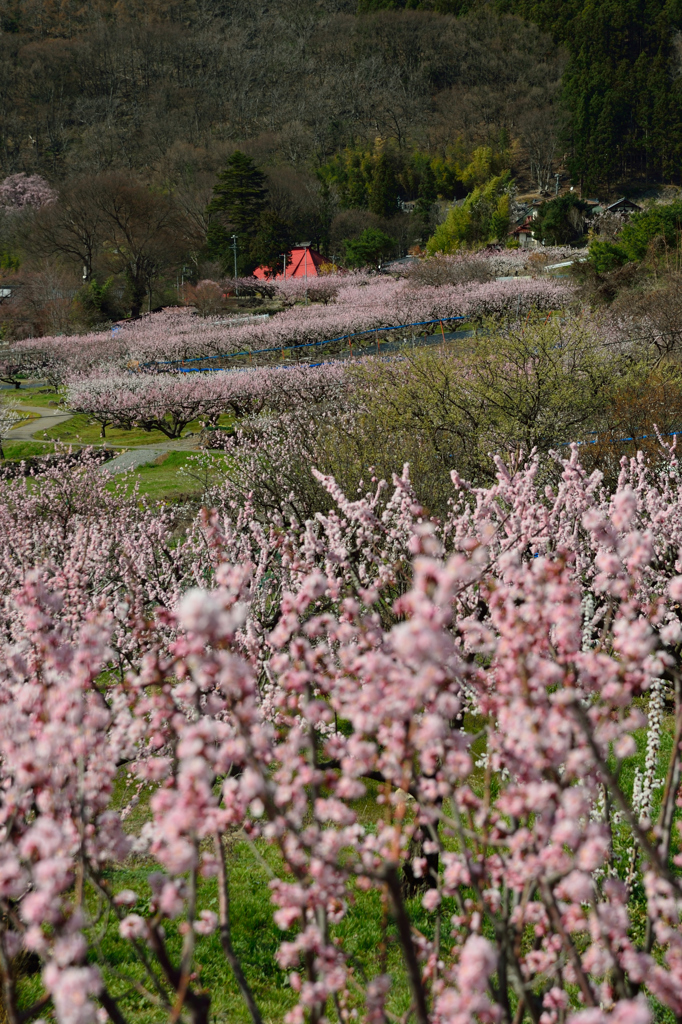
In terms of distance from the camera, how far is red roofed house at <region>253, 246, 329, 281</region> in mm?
59438

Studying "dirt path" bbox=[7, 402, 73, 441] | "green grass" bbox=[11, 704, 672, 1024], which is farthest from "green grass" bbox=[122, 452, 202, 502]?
"green grass" bbox=[11, 704, 672, 1024]

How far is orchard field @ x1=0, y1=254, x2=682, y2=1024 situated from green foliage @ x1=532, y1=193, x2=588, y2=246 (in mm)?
48674

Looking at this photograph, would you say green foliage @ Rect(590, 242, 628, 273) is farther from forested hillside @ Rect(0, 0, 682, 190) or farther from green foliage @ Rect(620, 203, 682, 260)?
forested hillside @ Rect(0, 0, 682, 190)

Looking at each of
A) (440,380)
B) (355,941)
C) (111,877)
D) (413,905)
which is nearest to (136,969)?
(111,877)

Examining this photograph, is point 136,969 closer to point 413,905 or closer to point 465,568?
point 413,905

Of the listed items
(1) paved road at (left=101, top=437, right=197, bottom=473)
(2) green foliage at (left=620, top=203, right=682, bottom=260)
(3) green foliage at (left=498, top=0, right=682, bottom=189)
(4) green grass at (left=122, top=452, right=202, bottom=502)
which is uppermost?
(3) green foliage at (left=498, top=0, right=682, bottom=189)

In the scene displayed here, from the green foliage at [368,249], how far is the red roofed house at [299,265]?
2.24 m

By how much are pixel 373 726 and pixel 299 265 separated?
62851mm

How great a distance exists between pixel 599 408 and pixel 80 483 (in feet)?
30.1

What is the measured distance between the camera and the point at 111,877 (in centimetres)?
504

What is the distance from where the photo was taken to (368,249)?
61562mm

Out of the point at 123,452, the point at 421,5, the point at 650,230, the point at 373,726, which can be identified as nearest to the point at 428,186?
the point at 650,230

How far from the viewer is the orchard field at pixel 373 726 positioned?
1.55 metres

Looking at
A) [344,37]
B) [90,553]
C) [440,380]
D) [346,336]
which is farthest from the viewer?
[344,37]
